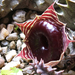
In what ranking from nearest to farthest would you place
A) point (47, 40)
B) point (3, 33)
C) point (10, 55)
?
1. point (47, 40)
2. point (10, 55)
3. point (3, 33)

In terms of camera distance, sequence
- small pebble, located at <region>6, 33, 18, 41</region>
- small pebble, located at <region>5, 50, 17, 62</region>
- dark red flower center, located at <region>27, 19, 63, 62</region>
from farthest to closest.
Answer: small pebble, located at <region>6, 33, 18, 41</region> → small pebble, located at <region>5, 50, 17, 62</region> → dark red flower center, located at <region>27, 19, 63, 62</region>

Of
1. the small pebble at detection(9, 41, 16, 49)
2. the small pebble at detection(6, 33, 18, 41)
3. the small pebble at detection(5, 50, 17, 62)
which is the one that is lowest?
the small pebble at detection(5, 50, 17, 62)

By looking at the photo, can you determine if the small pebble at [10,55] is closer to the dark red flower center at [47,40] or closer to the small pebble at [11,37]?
the small pebble at [11,37]

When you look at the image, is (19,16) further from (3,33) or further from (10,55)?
(10,55)

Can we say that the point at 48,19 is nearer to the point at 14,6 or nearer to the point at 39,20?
the point at 39,20

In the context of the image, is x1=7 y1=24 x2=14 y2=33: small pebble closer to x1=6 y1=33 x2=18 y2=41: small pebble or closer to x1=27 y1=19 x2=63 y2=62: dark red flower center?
x1=6 y1=33 x2=18 y2=41: small pebble

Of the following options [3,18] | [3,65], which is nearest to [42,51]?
[3,65]

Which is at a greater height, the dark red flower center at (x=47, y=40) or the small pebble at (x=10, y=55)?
the dark red flower center at (x=47, y=40)

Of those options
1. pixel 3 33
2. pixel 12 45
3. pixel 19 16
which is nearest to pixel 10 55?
pixel 12 45

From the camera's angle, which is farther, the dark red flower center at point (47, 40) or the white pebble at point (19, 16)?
the white pebble at point (19, 16)

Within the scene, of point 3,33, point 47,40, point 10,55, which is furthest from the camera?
point 3,33

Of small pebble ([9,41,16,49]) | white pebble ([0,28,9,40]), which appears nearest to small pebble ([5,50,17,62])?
small pebble ([9,41,16,49])

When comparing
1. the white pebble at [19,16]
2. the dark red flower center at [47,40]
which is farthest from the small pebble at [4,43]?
the dark red flower center at [47,40]
